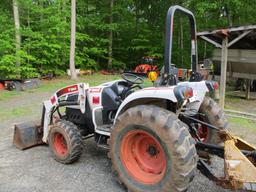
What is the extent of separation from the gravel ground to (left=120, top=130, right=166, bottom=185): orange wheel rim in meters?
0.32

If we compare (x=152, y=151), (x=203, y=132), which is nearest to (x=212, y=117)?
(x=203, y=132)

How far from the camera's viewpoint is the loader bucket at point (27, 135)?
455 centimetres

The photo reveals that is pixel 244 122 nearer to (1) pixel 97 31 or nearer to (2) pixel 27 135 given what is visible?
(2) pixel 27 135

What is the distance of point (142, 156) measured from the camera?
3293 mm

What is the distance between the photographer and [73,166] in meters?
3.92

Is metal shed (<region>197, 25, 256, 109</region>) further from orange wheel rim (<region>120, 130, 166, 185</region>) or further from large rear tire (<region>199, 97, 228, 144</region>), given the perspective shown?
orange wheel rim (<region>120, 130, 166, 185</region>)

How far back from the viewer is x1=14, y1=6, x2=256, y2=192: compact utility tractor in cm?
272

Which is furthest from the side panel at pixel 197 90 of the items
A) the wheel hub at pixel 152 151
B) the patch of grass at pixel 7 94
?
the patch of grass at pixel 7 94

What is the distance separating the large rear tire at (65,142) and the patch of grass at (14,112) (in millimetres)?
3076

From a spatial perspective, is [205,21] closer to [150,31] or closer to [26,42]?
[150,31]

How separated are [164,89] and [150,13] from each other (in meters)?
16.9

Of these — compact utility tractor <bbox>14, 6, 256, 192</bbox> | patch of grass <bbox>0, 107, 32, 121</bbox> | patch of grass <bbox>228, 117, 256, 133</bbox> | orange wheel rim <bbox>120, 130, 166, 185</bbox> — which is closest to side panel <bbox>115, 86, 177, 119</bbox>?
compact utility tractor <bbox>14, 6, 256, 192</bbox>

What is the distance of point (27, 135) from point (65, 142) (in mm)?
885

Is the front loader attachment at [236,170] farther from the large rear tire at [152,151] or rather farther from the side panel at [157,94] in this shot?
the side panel at [157,94]
